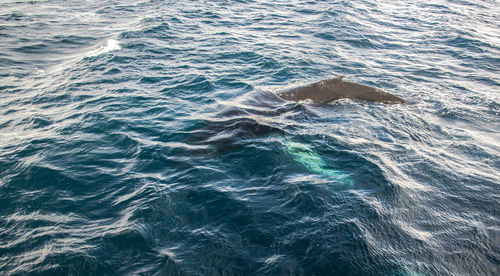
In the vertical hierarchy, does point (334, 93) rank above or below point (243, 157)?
above

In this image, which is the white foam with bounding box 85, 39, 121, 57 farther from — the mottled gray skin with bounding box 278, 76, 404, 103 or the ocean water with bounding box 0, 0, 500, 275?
the mottled gray skin with bounding box 278, 76, 404, 103

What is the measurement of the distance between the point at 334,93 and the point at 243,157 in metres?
4.97

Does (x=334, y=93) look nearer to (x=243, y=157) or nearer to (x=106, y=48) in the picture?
(x=243, y=157)

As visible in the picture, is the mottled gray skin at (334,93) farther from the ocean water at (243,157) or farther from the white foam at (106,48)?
the white foam at (106,48)

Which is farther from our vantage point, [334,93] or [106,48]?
[106,48]

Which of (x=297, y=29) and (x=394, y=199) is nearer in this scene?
(x=394, y=199)

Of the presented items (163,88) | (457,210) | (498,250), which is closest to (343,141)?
(457,210)

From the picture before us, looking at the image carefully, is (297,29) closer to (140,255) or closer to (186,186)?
(186,186)

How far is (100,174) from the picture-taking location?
29.1ft

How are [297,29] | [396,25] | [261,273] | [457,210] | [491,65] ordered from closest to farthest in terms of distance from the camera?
1. [261,273]
2. [457,210]
3. [491,65]
4. [297,29]
5. [396,25]

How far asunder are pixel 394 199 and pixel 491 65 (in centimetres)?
1252

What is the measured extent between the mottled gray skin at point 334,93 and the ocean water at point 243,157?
1.48ft

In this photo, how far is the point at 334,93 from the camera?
1238 centimetres

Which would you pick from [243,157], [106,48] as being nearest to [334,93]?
[243,157]
